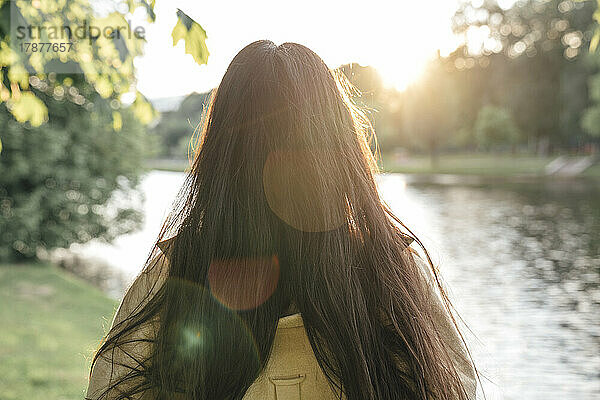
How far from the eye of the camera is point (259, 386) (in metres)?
1.37

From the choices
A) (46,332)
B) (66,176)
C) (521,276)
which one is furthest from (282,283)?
(66,176)

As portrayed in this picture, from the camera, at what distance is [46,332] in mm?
9188

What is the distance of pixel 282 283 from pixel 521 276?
12.7 m

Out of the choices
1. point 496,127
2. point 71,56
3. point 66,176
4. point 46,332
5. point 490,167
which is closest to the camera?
point 71,56

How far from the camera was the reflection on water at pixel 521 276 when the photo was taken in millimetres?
7812

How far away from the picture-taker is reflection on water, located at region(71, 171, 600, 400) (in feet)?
25.6

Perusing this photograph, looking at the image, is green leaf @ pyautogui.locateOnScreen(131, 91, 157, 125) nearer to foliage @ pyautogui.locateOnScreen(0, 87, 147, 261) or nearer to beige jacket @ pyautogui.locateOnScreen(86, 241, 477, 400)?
beige jacket @ pyautogui.locateOnScreen(86, 241, 477, 400)

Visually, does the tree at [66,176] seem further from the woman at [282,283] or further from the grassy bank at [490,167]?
the grassy bank at [490,167]

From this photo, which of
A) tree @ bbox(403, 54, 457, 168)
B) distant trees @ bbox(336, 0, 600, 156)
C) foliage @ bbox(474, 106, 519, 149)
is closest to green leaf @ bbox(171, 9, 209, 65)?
distant trees @ bbox(336, 0, 600, 156)

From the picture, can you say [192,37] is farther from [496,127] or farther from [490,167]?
[496,127]

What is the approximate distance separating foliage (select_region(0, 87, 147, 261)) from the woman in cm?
1221

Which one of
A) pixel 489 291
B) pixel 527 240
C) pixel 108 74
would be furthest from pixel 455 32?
pixel 108 74

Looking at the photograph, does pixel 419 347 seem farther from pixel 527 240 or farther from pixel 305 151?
pixel 527 240

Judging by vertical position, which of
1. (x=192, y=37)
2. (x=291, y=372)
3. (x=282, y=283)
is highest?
(x=192, y=37)
